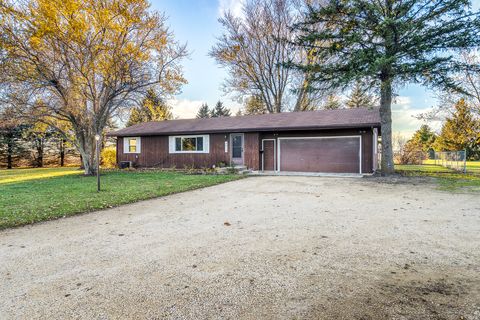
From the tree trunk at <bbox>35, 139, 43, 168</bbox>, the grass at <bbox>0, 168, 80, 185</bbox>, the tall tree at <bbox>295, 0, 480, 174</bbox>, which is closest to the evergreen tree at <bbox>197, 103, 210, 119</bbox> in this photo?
the tree trunk at <bbox>35, 139, 43, 168</bbox>

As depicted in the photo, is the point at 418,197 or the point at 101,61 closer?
the point at 418,197

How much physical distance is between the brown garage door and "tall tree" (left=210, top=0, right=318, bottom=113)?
7987 mm

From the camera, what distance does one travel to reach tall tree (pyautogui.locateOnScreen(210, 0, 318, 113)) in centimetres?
2216

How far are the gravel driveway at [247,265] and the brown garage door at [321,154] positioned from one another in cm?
819

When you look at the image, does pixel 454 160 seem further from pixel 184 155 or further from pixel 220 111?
pixel 220 111

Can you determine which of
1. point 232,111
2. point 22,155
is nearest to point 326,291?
point 22,155

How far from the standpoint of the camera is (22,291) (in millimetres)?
2402

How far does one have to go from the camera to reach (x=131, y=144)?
18.3m

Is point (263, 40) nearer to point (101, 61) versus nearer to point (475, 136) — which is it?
point (101, 61)

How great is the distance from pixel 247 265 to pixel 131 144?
56.5 feet

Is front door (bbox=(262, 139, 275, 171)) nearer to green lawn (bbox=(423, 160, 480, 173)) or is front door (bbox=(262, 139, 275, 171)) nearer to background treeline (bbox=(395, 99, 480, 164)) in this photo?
green lawn (bbox=(423, 160, 480, 173))

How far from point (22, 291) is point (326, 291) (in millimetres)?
2638

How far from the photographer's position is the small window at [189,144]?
1625cm

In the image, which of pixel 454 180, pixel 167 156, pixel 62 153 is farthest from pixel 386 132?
pixel 62 153
